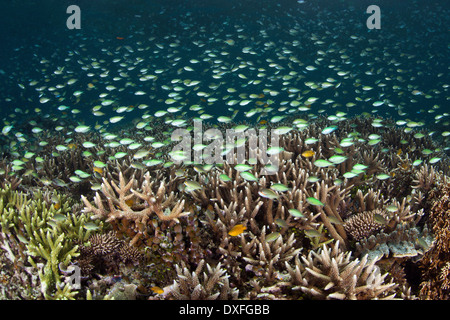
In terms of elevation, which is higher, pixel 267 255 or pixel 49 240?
pixel 49 240

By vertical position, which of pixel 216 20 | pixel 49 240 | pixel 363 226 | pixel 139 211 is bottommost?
pixel 363 226

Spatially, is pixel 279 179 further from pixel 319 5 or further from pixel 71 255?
pixel 319 5

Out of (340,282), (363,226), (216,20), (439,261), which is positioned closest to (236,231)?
(340,282)

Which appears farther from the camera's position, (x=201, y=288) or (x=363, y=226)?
(x=363, y=226)

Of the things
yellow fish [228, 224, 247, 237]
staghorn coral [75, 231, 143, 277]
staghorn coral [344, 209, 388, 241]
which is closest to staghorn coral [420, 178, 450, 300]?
staghorn coral [344, 209, 388, 241]

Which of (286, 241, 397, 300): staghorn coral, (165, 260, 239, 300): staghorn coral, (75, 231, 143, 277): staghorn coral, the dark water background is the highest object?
the dark water background

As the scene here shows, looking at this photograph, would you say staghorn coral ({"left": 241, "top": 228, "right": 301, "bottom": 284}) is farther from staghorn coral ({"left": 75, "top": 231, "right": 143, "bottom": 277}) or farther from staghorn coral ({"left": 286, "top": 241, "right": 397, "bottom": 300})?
staghorn coral ({"left": 75, "top": 231, "right": 143, "bottom": 277})

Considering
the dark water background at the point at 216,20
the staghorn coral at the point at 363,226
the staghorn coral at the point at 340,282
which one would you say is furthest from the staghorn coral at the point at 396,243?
the dark water background at the point at 216,20

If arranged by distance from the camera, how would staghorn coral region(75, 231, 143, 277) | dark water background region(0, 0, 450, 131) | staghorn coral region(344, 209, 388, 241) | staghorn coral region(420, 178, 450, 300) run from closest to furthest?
staghorn coral region(420, 178, 450, 300) < staghorn coral region(75, 231, 143, 277) < staghorn coral region(344, 209, 388, 241) < dark water background region(0, 0, 450, 131)

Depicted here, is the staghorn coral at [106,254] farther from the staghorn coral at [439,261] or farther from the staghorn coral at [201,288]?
the staghorn coral at [439,261]

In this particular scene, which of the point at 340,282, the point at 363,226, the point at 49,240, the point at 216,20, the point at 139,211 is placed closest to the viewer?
the point at 340,282

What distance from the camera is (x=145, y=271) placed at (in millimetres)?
→ 3184

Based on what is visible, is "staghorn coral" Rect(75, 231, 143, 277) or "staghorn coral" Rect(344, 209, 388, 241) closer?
"staghorn coral" Rect(75, 231, 143, 277)

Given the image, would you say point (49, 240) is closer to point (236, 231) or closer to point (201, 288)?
point (201, 288)
